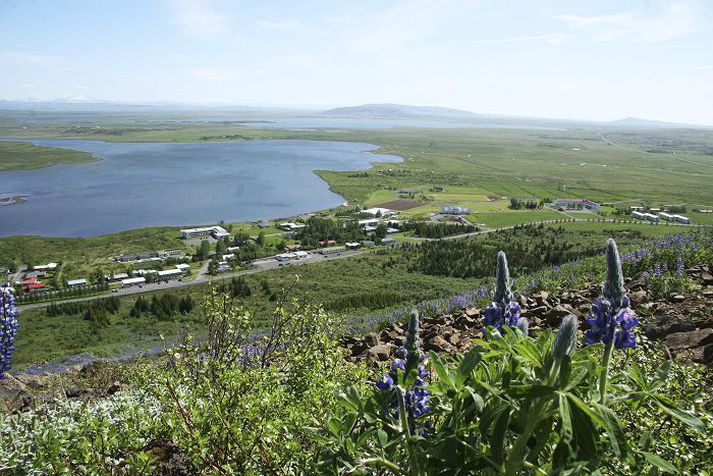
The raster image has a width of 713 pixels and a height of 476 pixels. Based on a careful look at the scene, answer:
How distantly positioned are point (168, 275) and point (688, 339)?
43.0 meters

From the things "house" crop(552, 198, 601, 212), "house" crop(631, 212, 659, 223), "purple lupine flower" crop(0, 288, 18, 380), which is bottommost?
"house" crop(552, 198, 601, 212)

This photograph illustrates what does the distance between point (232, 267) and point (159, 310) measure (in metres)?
14.6

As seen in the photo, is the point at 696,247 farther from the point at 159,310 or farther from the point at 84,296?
the point at 84,296

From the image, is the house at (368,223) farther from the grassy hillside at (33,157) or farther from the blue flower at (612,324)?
the grassy hillside at (33,157)

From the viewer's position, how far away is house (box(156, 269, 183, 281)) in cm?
4279

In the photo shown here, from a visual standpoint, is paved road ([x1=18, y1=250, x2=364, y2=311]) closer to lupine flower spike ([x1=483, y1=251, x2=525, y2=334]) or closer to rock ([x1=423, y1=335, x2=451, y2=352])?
rock ([x1=423, y1=335, x2=451, y2=352])

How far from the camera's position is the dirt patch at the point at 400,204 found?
76.8 m

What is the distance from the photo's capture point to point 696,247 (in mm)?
11266

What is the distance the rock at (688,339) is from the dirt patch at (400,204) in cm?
6972

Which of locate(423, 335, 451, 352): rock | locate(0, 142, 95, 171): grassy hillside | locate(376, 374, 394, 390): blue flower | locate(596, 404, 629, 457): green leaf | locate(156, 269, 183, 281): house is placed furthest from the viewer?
locate(0, 142, 95, 171): grassy hillside

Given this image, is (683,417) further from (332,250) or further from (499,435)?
(332,250)

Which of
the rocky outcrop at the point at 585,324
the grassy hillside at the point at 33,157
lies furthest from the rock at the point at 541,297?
the grassy hillside at the point at 33,157

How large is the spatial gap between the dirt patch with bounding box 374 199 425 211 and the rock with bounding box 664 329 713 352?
69.7 m

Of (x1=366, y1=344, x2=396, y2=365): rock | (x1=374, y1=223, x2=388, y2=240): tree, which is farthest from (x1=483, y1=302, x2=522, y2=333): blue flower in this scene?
(x1=374, y1=223, x2=388, y2=240): tree
